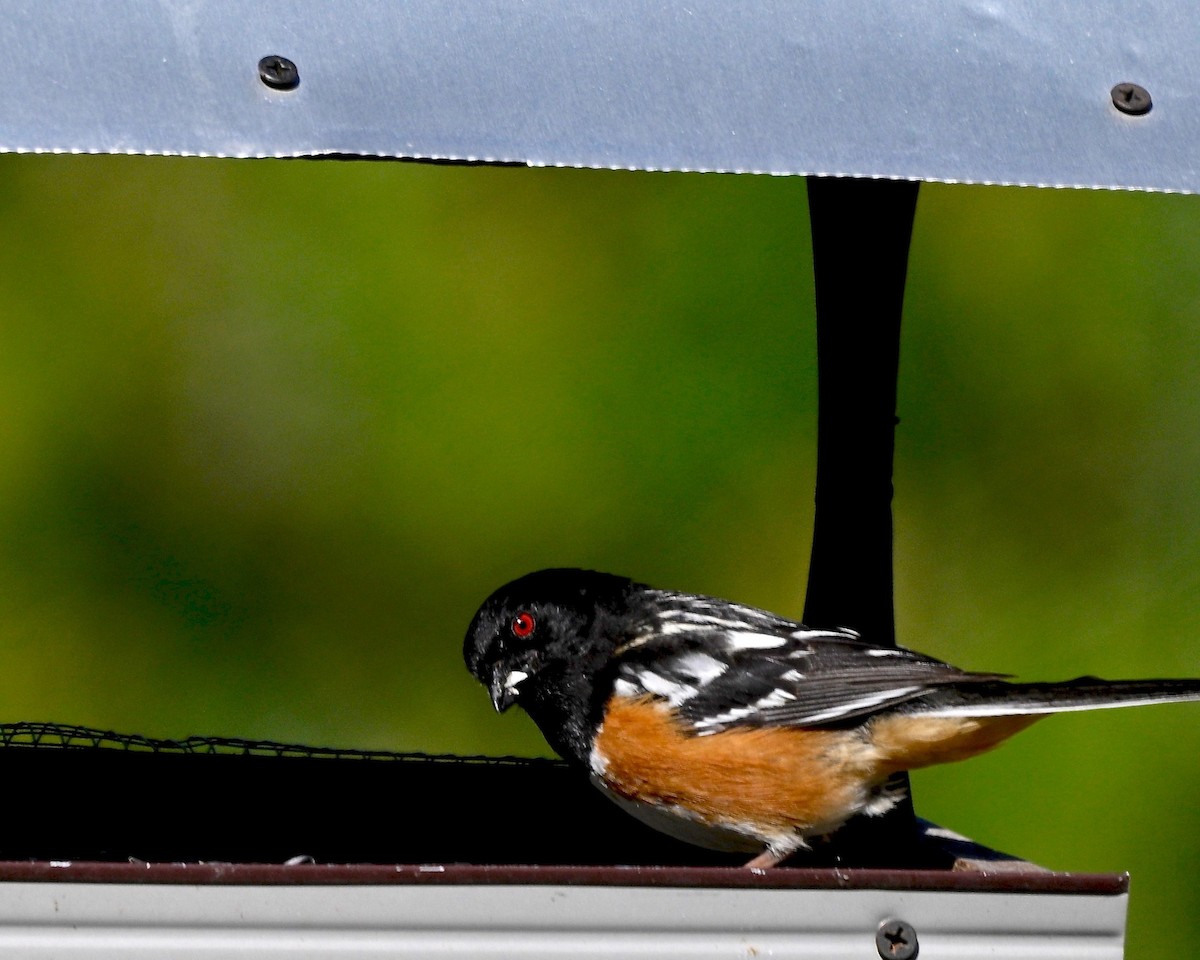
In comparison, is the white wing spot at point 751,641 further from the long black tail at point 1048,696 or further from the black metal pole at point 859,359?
the long black tail at point 1048,696

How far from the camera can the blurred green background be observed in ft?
20.4

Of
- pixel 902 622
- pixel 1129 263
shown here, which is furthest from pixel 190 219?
pixel 1129 263

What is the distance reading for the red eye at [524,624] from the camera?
12.6 ft

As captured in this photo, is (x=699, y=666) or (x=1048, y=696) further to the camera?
(x=699, y=666)

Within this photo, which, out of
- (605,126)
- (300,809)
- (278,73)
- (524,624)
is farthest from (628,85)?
(300,809)

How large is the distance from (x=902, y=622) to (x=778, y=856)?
268 cm

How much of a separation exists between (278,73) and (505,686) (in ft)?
5.64

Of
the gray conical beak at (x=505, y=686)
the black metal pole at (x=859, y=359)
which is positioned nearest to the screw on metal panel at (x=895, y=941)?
the black metal pole at (x=859, y=359)

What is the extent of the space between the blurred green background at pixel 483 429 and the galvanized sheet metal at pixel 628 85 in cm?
351

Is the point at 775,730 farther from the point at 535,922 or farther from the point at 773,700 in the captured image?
the point at 535,922

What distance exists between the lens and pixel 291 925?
250 cm

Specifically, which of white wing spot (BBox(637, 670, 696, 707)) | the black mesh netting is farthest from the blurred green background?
white wing spot (BBox(637, 670, 696, 707))

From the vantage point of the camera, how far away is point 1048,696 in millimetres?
3213

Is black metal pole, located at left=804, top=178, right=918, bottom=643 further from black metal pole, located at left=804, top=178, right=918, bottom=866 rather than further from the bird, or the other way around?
the bird
